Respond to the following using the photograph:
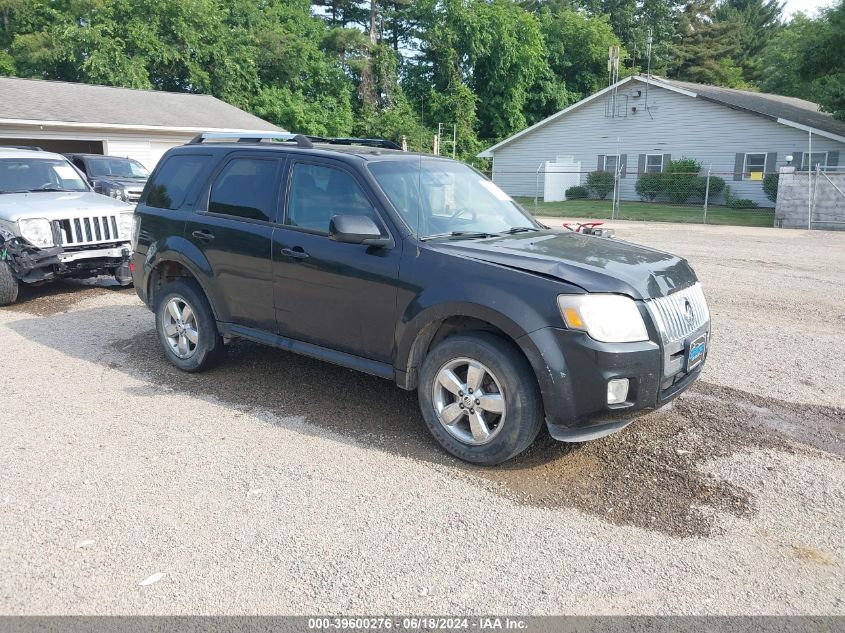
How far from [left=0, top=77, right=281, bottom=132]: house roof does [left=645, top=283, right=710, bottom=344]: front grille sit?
2423cm

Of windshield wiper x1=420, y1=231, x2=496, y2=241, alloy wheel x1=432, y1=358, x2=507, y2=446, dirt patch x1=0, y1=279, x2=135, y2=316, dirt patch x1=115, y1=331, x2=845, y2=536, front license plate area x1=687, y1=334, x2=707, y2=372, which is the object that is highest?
windshield wiper x1=420, y1=231, x2=496, y2=241

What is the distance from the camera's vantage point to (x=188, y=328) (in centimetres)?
596

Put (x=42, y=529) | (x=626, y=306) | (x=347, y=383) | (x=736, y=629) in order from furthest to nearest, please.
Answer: (x=347, y=383), (x=626, y=306), (x=42, y=529), (x=736, y=629)

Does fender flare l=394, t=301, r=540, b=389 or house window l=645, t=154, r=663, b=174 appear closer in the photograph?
fender flare l=394, t=301, r=540, b=389

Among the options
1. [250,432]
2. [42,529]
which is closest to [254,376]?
[250,432]

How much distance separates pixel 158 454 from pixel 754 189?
29.4m

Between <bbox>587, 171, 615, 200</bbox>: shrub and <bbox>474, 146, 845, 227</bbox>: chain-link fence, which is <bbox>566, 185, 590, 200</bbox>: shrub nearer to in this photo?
<bbox>474, 146, 845, 227</bbox>: chain-link fence

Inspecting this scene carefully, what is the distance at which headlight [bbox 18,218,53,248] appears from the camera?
8.45 metres

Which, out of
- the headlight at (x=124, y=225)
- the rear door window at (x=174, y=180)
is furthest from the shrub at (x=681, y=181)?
the rear door window at (x=174, y=180)

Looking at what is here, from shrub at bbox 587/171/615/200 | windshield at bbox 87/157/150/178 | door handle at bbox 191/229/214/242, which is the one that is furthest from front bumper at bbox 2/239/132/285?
shrub at bbox 587/171/615/200

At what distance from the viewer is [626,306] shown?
3898 millimetres

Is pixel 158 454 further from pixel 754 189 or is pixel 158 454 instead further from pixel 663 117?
pixel 663 117

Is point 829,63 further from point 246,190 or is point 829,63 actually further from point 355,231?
point 355,231

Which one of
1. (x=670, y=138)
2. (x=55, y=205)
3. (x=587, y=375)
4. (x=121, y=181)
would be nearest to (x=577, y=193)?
(x=670, y=138)
